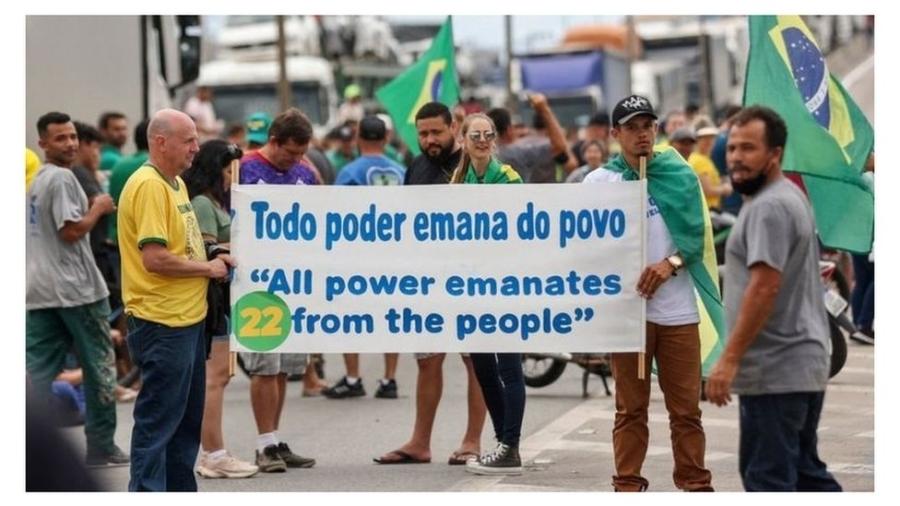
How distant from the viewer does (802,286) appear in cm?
589

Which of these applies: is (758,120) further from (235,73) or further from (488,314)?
(235,73)

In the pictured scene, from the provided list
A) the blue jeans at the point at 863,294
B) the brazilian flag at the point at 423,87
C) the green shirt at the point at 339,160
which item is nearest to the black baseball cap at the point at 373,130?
the brazilian flag at the point at 423,87

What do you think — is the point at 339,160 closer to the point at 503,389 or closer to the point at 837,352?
the point at 837,352

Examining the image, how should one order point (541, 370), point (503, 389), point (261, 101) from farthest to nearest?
1. point (261, 101)
2. point (541, 370)
3. point (503, 389)

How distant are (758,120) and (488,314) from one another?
7.30 feet

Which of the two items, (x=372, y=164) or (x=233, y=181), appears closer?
(x=233, y=181)

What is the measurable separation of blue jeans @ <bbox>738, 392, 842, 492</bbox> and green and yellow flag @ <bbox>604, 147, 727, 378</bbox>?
1616mm

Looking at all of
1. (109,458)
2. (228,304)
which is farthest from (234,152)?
(109,458)

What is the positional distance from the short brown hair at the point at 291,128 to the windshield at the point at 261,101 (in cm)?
2556

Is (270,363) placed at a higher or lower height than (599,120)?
lower

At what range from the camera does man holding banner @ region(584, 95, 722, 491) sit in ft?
24.2

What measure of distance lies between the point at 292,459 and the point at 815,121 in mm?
3137

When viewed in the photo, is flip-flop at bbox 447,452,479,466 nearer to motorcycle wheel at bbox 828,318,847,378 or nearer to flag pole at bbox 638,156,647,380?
flag pole at bbox 638,156,647,380

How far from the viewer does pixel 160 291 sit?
23.5 ft
